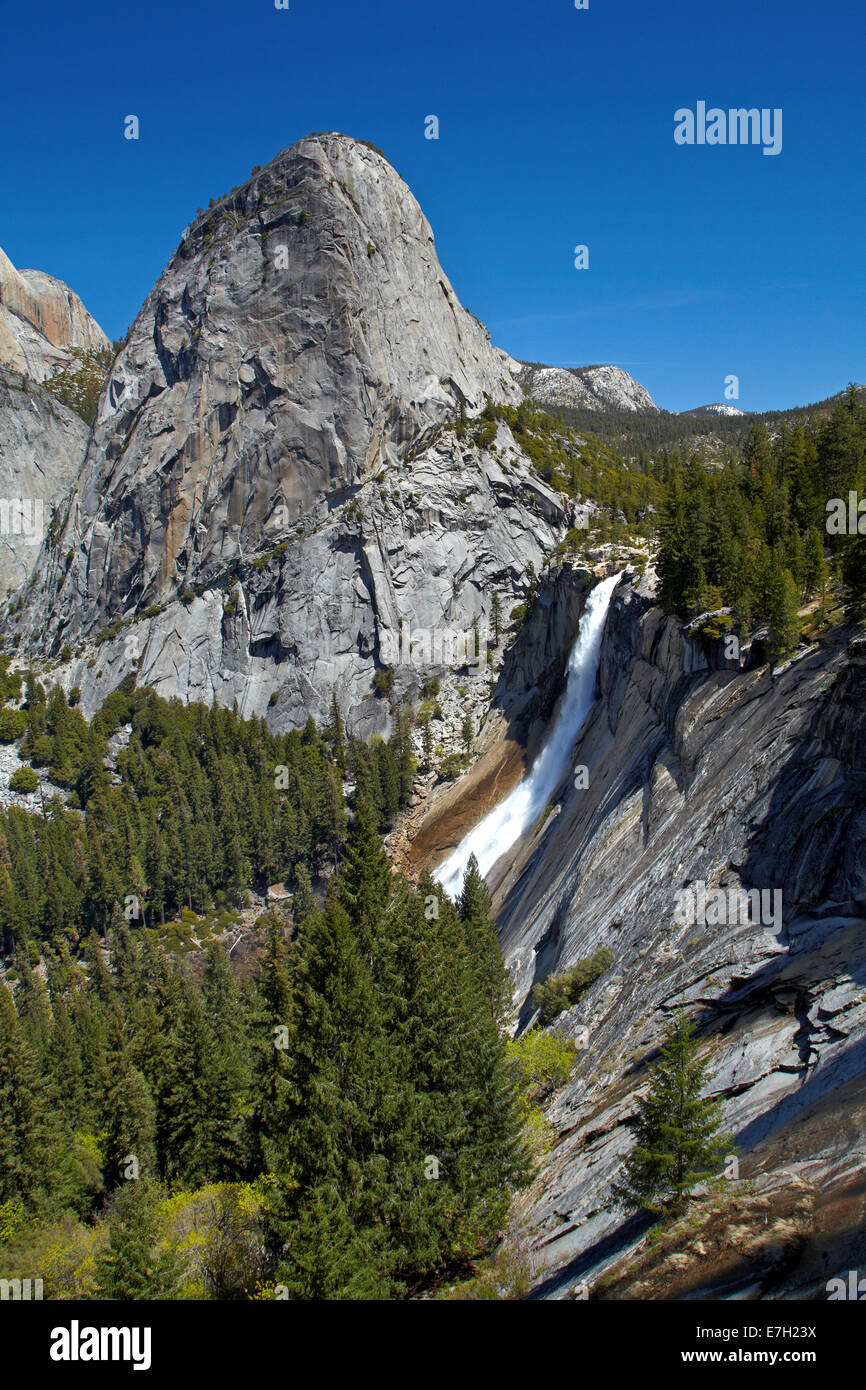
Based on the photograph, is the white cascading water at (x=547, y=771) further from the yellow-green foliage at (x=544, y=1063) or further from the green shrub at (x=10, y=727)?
the green shrub at (x=10, y=727)

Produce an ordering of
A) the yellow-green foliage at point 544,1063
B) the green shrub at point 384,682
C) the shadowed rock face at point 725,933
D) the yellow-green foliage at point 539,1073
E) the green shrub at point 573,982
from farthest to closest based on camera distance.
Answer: the green shrub at point 384,682, the green shrub at point 573,982, the yellow-green foliage at point 544,1063, the yellow-green foliage at point 539,1073, the shadowed rock face at point 725,933

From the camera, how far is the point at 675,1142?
14109mm

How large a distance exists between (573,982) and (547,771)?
136ft

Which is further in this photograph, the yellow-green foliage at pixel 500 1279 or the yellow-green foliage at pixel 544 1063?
the yellow-green foliage at pixel 544 1063

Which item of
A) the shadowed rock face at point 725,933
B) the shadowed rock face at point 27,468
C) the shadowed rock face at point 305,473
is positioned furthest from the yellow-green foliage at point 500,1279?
the shadowed rock face at point 27,468

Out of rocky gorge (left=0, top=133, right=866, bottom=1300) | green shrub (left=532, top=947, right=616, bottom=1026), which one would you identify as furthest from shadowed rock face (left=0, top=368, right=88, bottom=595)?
green shrub (left=532, top=947, right=616, bottom=1026)

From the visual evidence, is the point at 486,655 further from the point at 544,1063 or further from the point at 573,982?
the point at 544,1063

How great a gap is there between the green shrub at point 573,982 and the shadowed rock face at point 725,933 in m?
0.83

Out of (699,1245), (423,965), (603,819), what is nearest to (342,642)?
(603,819)

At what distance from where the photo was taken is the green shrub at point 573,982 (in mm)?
31891

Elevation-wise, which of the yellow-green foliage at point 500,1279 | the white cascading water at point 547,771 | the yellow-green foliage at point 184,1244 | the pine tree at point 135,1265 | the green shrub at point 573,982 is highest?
the white cascading water at point 547,771

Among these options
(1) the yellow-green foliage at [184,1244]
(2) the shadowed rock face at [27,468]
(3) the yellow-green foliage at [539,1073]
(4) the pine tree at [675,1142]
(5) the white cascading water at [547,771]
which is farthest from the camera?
(2) the shadowed rock face at [27,468]

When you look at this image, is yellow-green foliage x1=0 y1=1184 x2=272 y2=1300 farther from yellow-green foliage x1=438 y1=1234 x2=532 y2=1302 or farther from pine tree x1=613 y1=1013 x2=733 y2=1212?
pine tree x1=613 y1=1013 x2=733 y2=1212

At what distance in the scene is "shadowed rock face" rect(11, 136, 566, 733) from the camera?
115 metres
